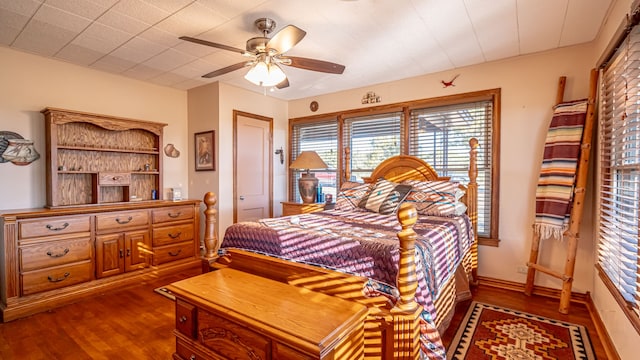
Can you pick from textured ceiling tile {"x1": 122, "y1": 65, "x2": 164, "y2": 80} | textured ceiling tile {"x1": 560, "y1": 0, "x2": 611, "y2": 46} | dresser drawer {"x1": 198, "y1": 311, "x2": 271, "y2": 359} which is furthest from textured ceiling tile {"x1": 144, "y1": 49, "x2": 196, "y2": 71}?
textured ceiling tile {"x1": 560, "y1": 0, "x2": 611, "y2": 46}

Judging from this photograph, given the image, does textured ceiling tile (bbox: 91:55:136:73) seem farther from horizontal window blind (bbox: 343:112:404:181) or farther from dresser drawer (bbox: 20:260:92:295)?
horizontal window blind (bbox: 343:112:404:181)

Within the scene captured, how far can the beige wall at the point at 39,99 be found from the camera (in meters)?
3.00

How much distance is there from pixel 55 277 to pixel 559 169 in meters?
4.86

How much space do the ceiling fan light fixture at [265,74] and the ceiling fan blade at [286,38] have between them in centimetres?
22

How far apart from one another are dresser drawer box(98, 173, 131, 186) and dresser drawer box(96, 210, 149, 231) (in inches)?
18.1

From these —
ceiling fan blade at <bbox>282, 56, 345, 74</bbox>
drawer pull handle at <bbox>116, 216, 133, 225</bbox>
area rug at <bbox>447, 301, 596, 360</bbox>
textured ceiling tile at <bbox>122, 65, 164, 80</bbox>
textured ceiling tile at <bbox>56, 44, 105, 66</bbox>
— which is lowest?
area rug at <bbox>447, 301, 596, 360</bbox>

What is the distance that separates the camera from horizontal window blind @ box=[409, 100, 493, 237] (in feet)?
11.0

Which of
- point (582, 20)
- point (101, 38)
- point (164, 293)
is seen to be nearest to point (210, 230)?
point (164, 293)

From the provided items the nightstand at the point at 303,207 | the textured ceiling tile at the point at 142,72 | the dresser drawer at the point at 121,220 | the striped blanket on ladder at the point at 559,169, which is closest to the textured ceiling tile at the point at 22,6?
the textured ceiling tile at the point at 142,72

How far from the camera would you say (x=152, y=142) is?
409 cm

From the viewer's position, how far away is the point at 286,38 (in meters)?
2.04

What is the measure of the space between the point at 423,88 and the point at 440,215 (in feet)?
5.58

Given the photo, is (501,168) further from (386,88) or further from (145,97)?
(145,97)

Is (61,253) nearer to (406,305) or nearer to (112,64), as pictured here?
(112,64)
